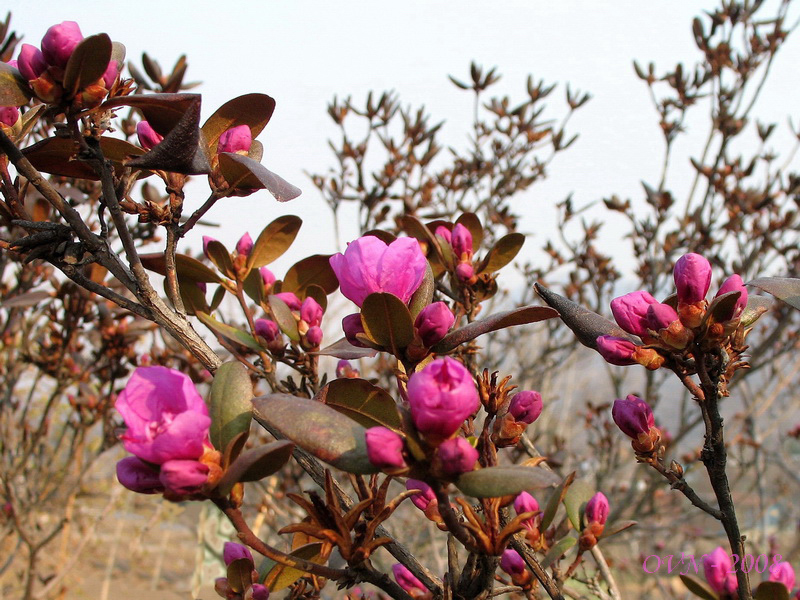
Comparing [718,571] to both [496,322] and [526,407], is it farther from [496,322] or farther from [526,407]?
[496,322]

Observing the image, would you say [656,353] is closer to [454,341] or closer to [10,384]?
[454,341]

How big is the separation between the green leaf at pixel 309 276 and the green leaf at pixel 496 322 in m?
0.53

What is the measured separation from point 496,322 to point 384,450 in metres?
0.25

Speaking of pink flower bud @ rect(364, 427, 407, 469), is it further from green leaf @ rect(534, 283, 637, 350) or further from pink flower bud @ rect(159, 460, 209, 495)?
green leaf @ rect(534, 283, 637, 350)

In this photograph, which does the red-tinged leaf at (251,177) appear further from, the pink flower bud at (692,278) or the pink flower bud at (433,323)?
the pink flower bud at (692,278)

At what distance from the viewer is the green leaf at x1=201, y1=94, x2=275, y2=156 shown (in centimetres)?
97

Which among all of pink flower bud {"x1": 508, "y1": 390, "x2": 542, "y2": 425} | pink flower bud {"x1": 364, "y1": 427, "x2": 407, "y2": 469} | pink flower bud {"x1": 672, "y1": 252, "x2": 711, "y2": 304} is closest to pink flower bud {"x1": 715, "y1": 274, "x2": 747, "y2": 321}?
pink flower bud {"x1": 672, "y1": 252, "x2": 711, "y2": 304}

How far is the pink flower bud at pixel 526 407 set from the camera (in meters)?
0.84

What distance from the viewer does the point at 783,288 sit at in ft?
2.83

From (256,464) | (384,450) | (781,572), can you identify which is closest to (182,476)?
(256,464)

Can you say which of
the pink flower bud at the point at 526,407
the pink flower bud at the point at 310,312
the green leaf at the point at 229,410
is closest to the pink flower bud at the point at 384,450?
the green leaf at the point at 229,410

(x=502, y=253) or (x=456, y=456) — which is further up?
(x=502, y=253)

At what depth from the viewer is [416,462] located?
0.60 metres

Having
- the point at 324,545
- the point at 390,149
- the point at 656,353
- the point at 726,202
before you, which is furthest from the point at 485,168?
the point at 324,545
